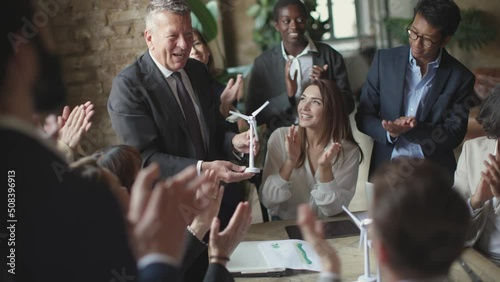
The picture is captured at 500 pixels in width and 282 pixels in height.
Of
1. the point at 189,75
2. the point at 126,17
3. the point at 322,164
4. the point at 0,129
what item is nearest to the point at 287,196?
the point at 322,164

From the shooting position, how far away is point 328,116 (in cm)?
267

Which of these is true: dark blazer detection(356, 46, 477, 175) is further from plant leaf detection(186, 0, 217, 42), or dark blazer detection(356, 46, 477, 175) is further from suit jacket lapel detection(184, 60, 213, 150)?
plant leaf detection(186, 0, 217, 42)

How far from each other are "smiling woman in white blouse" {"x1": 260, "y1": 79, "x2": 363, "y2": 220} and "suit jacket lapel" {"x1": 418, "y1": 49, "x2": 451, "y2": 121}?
1.16 ft

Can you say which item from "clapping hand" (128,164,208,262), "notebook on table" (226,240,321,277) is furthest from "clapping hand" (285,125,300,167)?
"clapping hand" (128,164,208,262)

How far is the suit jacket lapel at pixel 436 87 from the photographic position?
262 centimetres

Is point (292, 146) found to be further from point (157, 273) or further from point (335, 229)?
point (157, 273)

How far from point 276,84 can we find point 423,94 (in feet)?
2.73

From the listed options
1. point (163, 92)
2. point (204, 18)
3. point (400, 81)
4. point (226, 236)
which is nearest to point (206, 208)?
point (226, 236)

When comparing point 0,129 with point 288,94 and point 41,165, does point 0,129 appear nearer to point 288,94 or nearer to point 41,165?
point 41,165

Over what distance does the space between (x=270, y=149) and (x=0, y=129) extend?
189cm

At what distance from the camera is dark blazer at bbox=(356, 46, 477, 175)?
259 centimetres

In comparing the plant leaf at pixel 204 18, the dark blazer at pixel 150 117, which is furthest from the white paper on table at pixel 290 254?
the plant leaf at pixel 204 18

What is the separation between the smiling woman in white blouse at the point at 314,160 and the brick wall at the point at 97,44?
6.21 feet
